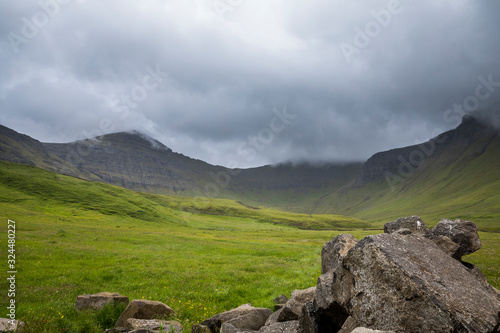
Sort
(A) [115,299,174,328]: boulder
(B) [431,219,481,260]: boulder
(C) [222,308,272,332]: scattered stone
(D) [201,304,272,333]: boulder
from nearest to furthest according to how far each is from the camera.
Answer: (C) [222,308,272,332]: scattered stone → (D) [201,304,272,333]: boulder → (A) [115,299,174,328]: boulder → (B) [431,219,481,260]: boulder

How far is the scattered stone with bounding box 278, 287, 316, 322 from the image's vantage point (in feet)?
34.5

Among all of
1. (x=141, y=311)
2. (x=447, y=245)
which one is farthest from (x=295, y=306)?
(x=447, y=245)

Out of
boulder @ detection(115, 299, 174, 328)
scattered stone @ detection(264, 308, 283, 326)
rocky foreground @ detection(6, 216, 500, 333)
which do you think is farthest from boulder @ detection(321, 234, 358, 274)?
boulder @ detection(115, 299, 174, 328)

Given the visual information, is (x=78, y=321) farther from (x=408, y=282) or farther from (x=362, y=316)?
(x=408, y=282)

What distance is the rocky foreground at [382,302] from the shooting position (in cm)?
643

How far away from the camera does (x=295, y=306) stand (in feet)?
35.6

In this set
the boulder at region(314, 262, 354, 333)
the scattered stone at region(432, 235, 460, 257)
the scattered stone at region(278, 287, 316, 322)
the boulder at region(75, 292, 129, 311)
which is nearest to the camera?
the boulder at region(314, 262, 354, 333)

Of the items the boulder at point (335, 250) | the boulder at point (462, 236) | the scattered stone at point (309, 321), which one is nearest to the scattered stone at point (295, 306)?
the scattered stone at point (309, 321)

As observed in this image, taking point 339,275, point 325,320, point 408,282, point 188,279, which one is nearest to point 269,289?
point 188,279

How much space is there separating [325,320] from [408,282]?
3.30 meters

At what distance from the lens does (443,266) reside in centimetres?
923

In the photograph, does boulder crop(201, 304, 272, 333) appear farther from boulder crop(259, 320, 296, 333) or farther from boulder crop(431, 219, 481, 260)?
boulder crop(431, 219, 481, 260)

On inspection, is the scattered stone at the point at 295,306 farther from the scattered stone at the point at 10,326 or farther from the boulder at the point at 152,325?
the scattered stone at the point at 10,326

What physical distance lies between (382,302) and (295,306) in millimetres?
4775
